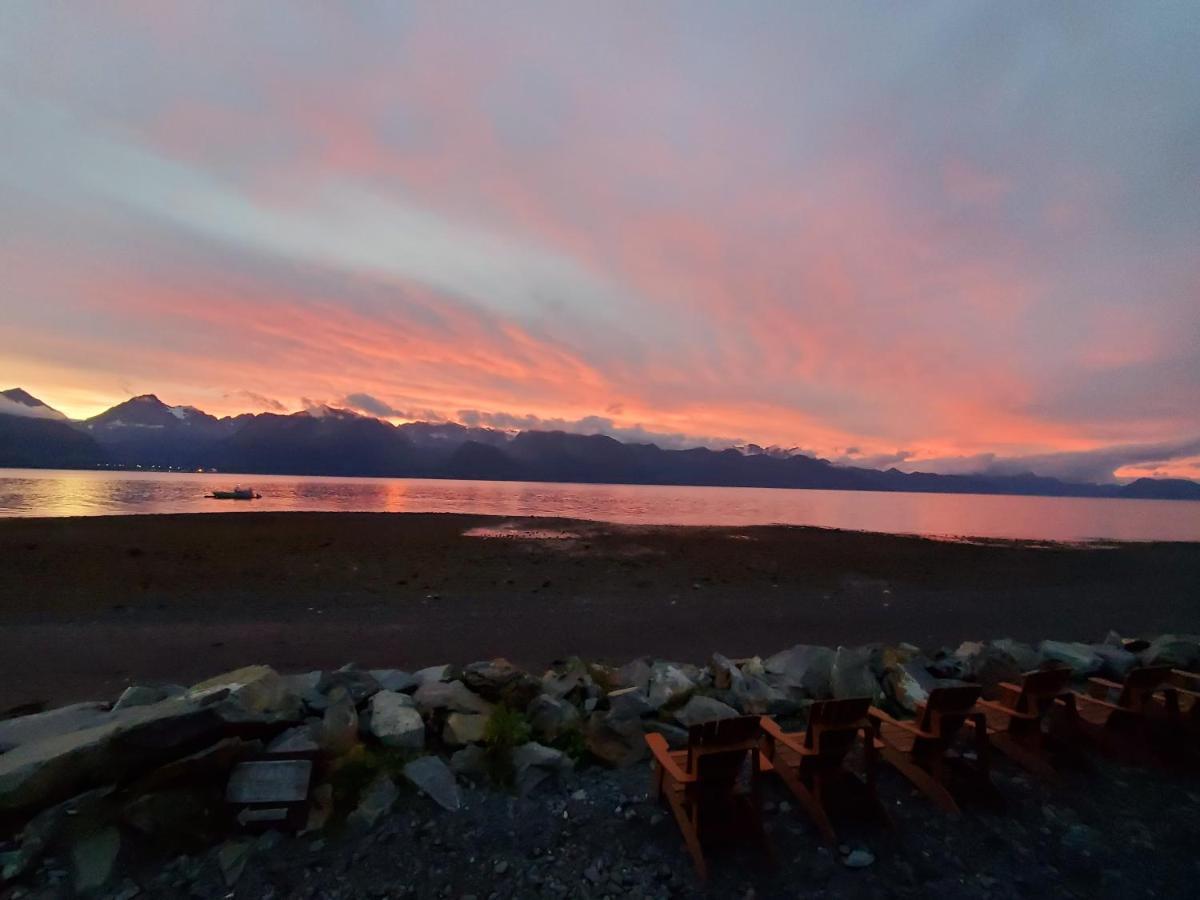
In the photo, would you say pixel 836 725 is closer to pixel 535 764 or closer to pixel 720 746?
pixel 720 746

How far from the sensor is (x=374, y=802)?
4730 mm

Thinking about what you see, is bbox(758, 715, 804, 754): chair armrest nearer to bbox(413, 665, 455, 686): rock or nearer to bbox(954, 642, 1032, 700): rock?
bbox(413, 665, 455, 686): rock

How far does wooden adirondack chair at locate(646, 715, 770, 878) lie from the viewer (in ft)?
14.4

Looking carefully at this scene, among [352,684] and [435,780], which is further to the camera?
[352,684]

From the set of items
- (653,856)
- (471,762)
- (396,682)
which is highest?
(396,682)

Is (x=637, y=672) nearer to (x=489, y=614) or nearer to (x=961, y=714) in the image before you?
(x=961, y=714)

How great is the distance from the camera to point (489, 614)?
544 inches

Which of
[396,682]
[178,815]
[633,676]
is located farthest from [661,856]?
[396,682]

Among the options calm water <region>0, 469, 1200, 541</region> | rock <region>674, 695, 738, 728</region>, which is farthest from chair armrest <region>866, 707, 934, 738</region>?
calm water <region>0, 469, 1200, 541</region>

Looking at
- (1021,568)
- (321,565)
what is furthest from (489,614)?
(1021,568)

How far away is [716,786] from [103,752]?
438cm

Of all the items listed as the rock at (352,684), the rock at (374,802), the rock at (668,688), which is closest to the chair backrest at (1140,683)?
the rock at (668,688)

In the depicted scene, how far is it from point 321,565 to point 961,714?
61.7 ft

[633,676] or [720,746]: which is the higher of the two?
[720,746]
